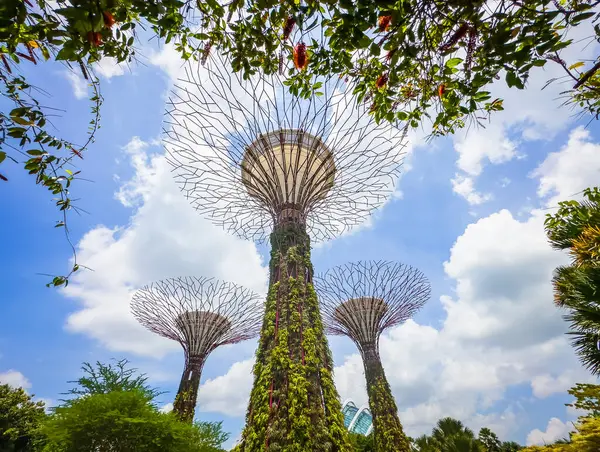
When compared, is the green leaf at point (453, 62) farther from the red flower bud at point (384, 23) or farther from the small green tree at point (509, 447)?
the small green tree at point (509, 447)

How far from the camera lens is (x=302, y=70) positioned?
130 inches

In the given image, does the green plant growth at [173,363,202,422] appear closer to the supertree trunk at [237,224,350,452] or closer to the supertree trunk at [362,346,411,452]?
the supertree trunk at [362,346,411,452]

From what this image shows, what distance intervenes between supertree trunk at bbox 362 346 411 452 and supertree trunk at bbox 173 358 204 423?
21.6 feet

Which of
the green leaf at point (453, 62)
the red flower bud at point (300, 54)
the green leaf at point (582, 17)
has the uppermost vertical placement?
the red flower bud at point (300, 54)

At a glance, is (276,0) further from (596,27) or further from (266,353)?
(266,353)

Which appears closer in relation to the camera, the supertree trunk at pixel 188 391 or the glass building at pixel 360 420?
the supertree trunk at pixel 188 391

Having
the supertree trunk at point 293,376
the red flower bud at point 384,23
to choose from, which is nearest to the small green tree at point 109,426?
the supertree trunk at point 293,376

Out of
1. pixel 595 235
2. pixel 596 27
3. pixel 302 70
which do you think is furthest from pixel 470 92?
pixel 595 235

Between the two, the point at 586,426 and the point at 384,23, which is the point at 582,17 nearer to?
the point at 384,23

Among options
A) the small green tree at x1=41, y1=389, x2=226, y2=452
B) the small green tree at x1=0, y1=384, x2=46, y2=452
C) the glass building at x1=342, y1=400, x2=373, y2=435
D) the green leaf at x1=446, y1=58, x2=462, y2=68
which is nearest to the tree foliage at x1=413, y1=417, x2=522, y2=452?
the small green tree at x1=41, y1=389, x2=226, y2=452

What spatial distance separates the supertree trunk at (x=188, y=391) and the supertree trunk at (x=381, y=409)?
6.57 meters

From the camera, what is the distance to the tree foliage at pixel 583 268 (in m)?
4.91

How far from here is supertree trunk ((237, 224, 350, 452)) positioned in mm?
4648

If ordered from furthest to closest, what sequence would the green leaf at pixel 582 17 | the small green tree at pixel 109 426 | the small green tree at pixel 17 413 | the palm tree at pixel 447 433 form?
the small green tree at pixel 17 413 → the palm tree at pixel 447 433 → the small green tree at pixel 109 426 → the green leaf at pixel 582 17
